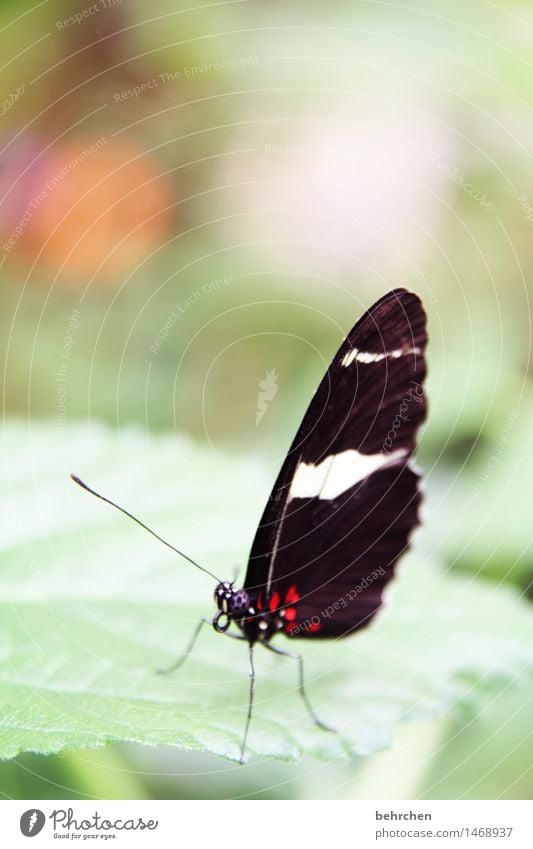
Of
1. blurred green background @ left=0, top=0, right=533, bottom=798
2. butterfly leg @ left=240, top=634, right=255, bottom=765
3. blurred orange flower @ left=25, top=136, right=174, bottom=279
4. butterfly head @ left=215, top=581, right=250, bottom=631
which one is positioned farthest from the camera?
blurred orange flower @ left=25, top=136, right=174, bottom=279

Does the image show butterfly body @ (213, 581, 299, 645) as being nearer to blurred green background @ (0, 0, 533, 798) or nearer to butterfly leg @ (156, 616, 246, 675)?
butterfly leg @ (156, 616, 246, 675)

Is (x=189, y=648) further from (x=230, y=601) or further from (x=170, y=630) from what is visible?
(x=230, y=601)

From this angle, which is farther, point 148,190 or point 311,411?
point 148,190

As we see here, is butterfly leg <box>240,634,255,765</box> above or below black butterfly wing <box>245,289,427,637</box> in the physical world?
below

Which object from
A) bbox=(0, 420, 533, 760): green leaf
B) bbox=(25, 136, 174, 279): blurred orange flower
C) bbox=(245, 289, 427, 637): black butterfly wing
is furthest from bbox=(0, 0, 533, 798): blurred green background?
bbox=(245, 289, 427, 637): black butterfly wing

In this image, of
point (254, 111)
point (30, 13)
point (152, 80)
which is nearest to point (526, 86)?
point (254, 111)

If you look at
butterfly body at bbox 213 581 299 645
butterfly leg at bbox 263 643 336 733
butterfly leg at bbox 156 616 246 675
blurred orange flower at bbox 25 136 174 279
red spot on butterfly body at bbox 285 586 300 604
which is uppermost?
blurred orange flower at bbox 25 136 174 279

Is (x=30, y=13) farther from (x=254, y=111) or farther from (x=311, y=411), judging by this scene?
(x=311, y=411)

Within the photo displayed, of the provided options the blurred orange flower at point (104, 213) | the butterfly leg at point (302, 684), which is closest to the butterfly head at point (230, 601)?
the butterfly leg at point (302, 684)
